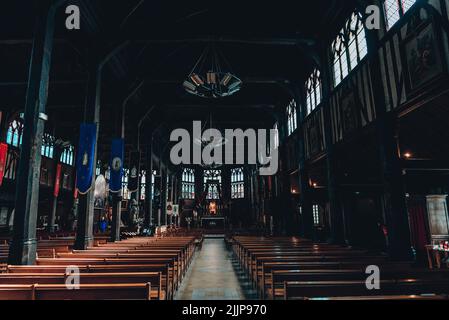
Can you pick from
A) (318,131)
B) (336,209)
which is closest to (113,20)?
(318,131)

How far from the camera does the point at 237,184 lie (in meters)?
42.7

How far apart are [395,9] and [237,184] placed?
1401 inches

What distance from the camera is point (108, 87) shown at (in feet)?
55.8

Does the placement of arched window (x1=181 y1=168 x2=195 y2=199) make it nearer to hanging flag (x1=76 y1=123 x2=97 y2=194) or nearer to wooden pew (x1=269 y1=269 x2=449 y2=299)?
hanging flag (x1=76 y1=123 x2=97 y2=194)

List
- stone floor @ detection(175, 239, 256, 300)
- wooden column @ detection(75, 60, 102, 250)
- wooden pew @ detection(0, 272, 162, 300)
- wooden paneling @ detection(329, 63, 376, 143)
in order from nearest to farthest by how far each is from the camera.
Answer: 1. wooden pew @ detection(0, 272, 162, 300)
2. stone floor @ detection(175, 239, 256, 300)
3. wooden paneling @ detection(329, 63, 376, 143)
4. wooden column @ detection(75, 60, 102, 250)

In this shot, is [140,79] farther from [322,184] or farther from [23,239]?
[322,184]

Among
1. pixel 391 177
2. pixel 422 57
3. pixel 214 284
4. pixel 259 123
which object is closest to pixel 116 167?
pixel 214 284

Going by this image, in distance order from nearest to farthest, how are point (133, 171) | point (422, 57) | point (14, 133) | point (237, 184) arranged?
1. point (422, 57)
2. point (133, 171)
3. point (14, 133)
4. point (237, 184)

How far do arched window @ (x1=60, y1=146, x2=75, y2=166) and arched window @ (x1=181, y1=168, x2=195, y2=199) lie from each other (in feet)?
58.2

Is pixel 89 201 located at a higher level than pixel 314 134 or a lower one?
lower

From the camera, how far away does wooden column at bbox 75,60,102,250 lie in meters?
10.5

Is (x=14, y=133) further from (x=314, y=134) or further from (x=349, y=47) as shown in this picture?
(x=349, y=47)

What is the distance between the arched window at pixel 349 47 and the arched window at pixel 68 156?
25439mm

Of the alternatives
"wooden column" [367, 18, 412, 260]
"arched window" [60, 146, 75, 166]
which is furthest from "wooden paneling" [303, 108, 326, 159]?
"arched window" [60, 146, 75, 166]
